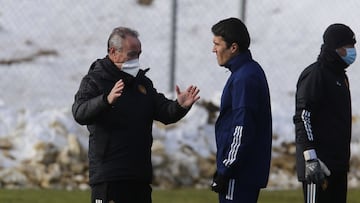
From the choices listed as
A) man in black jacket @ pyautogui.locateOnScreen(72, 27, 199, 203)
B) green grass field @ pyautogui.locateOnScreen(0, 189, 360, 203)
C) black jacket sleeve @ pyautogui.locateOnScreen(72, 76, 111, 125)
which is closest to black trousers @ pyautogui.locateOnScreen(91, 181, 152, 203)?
man in black jacket @ pyautogui.locateOnScreen(72, 27, 199, 203)

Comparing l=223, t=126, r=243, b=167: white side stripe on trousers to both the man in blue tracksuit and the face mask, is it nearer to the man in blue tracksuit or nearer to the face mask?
the man in blue tracksuit

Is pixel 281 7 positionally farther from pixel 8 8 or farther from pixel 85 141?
pixel 85 141

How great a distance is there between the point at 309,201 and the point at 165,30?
11193 mm

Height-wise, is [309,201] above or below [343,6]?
below

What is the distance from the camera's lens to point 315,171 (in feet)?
28.2

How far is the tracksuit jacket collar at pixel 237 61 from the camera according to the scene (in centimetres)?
774

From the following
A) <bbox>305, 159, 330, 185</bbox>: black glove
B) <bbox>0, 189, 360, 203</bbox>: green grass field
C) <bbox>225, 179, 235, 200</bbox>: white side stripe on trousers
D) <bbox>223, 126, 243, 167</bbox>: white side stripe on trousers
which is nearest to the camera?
<bbox>223, 126, 243, 167</bbox>: white side stripe on trousers

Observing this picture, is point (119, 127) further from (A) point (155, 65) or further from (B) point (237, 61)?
(A) point (155, 65)

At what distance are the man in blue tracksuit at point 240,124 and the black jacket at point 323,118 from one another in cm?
99

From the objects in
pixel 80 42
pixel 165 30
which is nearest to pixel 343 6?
pixel 165 30

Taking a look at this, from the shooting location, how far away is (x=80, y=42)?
19.9m

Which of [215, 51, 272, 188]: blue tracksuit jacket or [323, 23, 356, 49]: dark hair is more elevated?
[323, 23, 356, 49]: dark hair

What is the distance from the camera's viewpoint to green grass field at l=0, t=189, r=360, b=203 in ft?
41.8

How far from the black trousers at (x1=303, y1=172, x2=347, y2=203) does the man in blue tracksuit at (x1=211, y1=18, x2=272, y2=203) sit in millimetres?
1130
